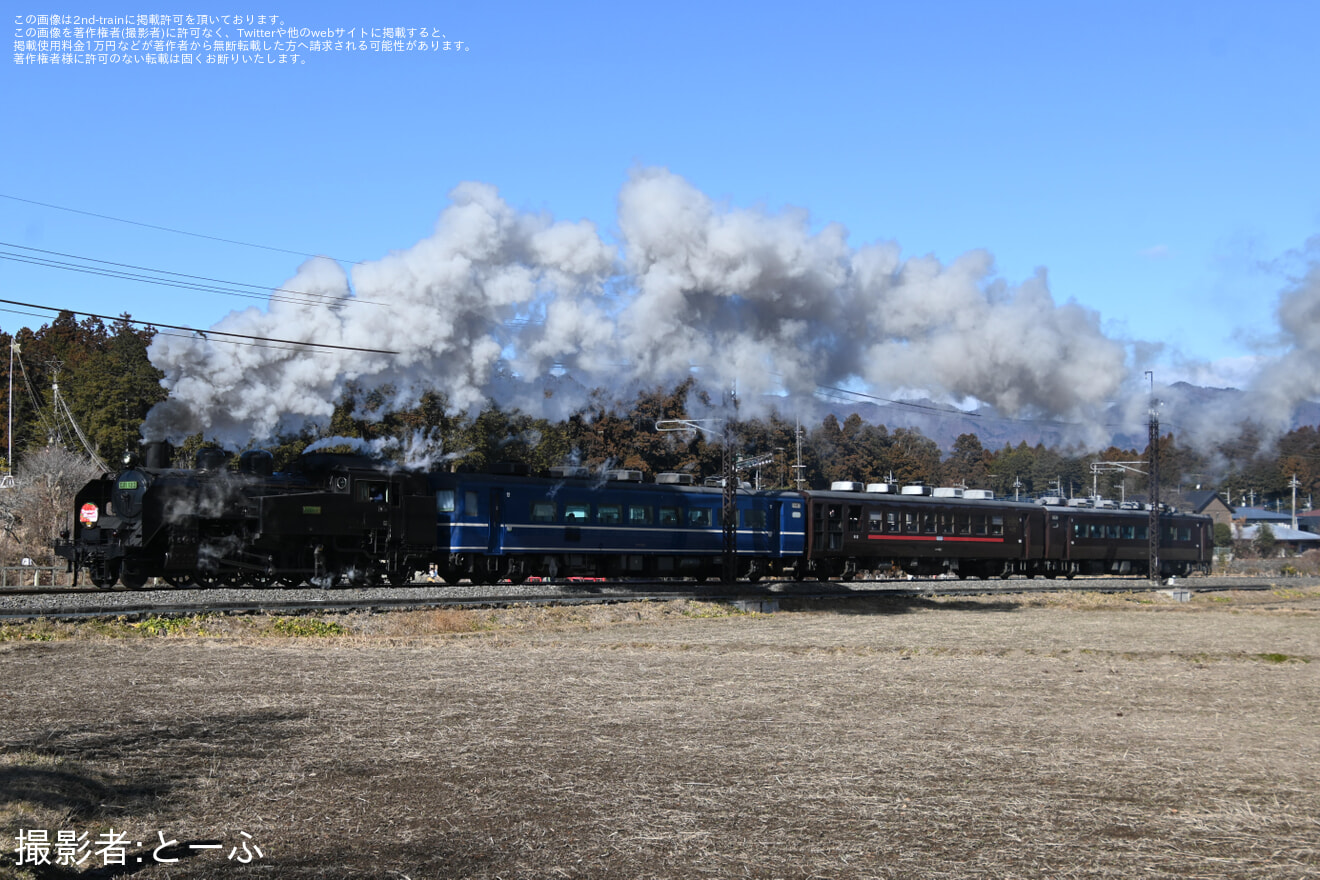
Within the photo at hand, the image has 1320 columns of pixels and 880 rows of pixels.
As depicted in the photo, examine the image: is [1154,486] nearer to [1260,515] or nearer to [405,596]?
→ [405,596]

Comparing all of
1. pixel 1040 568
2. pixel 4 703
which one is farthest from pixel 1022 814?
pixel 1040 568

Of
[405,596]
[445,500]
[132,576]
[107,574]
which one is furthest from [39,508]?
[405,596]

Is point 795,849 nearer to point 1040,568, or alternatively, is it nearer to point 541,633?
point 541,633

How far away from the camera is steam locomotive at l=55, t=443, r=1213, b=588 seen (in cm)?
2742

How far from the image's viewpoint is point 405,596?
29.1 meters

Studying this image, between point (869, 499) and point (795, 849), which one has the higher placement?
point (869, 499)

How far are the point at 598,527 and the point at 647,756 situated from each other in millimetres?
24583

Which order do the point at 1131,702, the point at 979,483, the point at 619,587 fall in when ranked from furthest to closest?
the point at 979,483 < the point at 619,587 < the point at 1131,702

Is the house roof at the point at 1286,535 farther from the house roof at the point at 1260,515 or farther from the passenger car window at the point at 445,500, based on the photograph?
the passenger car window at the point at 445,500

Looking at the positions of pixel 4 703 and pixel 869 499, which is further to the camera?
→ pixel 869 499

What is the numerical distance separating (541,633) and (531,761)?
13.6 meters

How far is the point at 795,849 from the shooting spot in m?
8.59

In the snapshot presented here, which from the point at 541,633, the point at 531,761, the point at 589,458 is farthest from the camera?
the point at 589,458

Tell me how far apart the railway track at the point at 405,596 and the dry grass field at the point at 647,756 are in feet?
7.58
